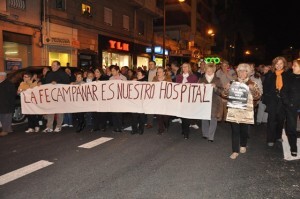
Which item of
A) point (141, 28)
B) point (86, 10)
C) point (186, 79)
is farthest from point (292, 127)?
point (141, 28)

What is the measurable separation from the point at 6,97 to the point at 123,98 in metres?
3.18

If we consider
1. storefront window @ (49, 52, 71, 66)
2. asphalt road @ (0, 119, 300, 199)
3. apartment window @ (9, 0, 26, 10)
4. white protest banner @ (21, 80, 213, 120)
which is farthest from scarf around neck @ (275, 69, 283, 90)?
storefront window @ (49, 52, 71, 66)

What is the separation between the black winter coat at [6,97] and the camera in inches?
324

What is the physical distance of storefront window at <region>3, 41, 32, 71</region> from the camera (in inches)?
604

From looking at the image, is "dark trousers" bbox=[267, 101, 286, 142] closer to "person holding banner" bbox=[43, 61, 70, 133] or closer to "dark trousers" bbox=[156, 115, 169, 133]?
"dark trousers" bbox=[156, 115, 169, 133]

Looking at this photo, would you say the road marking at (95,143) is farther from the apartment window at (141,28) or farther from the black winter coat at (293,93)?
the apartment window at (141,28)

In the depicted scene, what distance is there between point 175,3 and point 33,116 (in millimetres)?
34920

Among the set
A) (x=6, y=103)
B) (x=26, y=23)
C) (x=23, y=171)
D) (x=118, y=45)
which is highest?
(x=26, y=23)

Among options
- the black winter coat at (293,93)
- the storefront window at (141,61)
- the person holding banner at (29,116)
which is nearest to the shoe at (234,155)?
the black winter coat at (293,93)

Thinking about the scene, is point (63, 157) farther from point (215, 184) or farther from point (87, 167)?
point (215, 184)

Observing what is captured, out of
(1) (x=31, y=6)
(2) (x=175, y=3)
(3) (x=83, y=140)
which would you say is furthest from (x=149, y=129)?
(2) (x=175, y=3)

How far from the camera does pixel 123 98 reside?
848 centimetres

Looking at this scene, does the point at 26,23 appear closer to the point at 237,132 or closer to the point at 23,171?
the point at 23,171

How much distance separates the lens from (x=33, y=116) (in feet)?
29.1
